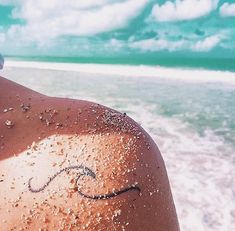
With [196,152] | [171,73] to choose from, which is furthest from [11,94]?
[171,73]

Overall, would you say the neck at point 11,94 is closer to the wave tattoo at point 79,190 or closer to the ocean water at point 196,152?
the wave tattoo at point 79,190

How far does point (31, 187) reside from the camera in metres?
1.98

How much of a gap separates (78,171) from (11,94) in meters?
0.90

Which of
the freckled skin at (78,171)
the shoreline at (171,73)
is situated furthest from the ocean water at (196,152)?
the shoreline at (171,73)

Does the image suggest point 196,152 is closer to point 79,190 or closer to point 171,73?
point 79,190

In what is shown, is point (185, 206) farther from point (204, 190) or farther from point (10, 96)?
point (10, 96)

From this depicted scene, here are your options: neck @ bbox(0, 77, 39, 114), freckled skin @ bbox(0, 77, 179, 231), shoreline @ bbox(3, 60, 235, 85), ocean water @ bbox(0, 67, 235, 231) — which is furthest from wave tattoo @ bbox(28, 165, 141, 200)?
shoreline @ bbox(3, 60, 235, 85)

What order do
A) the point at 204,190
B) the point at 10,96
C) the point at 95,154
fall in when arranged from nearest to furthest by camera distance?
the point at 95,154 → the point at 10,96 → the point at 204,190

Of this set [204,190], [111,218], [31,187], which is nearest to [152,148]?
[111,218]

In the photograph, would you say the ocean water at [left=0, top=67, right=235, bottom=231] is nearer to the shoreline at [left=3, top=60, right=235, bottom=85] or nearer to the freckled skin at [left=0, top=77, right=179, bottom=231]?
the freckled skin at [left=0, top=77, right=179, bottom=231]

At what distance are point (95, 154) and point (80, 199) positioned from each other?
0.81 feet

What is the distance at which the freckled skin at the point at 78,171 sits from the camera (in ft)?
6.32

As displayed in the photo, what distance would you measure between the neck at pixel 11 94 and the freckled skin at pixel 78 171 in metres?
0.20

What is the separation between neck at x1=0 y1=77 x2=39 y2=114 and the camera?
252cm
